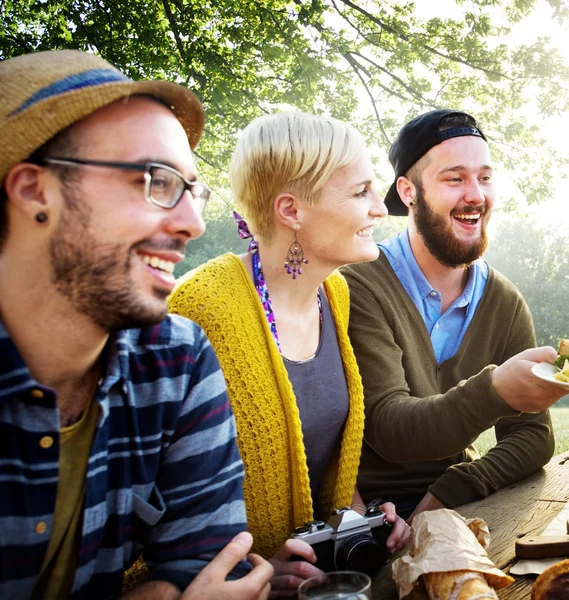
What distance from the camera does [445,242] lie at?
307 cm

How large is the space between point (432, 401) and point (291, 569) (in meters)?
0.83

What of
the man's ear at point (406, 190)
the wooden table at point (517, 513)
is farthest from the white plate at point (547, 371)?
the man's ear at point (406, 190)

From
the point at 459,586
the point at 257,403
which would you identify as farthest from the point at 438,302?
the point at 459,586

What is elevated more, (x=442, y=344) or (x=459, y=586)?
(x=442, y=344)

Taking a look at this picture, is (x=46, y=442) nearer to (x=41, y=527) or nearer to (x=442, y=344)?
(x=41, y=527)

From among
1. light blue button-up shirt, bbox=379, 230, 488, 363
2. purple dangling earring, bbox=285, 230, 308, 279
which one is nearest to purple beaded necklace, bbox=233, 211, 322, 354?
purple dangling earring, bbox=285, 230, 308, 279

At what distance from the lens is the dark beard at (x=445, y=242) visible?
306 centimetres

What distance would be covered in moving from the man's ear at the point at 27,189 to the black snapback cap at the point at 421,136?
87.6 inches

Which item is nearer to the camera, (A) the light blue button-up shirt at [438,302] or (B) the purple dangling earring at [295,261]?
(B) the purple dangling earring at [295,261]

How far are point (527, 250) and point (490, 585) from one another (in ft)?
116

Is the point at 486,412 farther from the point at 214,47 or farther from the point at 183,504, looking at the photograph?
the point at 214,47

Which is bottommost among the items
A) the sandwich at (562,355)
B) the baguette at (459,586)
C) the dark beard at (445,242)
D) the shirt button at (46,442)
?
the baguette at (459,586)

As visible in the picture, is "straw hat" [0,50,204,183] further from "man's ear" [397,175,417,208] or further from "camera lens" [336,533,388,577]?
"man's ear" [397,175,417,208]

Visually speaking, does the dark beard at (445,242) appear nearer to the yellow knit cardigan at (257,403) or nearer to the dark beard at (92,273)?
the yellow knit cardigan at (257,403)
